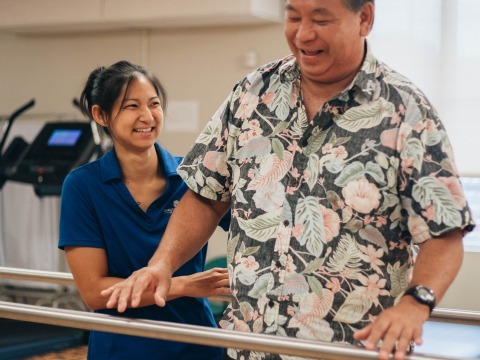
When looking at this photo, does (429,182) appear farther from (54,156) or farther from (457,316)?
(54,156)

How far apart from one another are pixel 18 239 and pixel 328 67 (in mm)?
4936

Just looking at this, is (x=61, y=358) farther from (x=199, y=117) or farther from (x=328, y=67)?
(x=328, y=67)

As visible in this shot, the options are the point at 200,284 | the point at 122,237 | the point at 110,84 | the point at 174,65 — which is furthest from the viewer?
the point at 174,65

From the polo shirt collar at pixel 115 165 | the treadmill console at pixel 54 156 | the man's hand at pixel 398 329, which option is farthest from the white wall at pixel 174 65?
the man's hand at pixel 398 329

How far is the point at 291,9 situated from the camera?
1.64 m

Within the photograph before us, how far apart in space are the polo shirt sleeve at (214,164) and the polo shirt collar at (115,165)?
39 cm

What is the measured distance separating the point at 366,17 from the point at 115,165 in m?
0.90

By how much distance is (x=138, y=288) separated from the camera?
170 centimetres

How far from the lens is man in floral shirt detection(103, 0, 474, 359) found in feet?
5.15

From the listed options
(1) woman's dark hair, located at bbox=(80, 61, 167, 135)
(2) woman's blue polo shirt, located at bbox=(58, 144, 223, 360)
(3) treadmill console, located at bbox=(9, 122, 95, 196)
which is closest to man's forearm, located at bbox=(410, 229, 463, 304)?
(2) woman's blue polo shirt, located at bbox=(58, 144, 223, 360)

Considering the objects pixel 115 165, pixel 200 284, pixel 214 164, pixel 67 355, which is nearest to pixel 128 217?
pixel 115 165

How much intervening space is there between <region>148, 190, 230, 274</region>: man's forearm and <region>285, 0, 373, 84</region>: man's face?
42 cm

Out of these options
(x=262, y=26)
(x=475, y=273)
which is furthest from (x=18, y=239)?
(x=475, y=273)

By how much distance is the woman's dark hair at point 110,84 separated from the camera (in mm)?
2314
